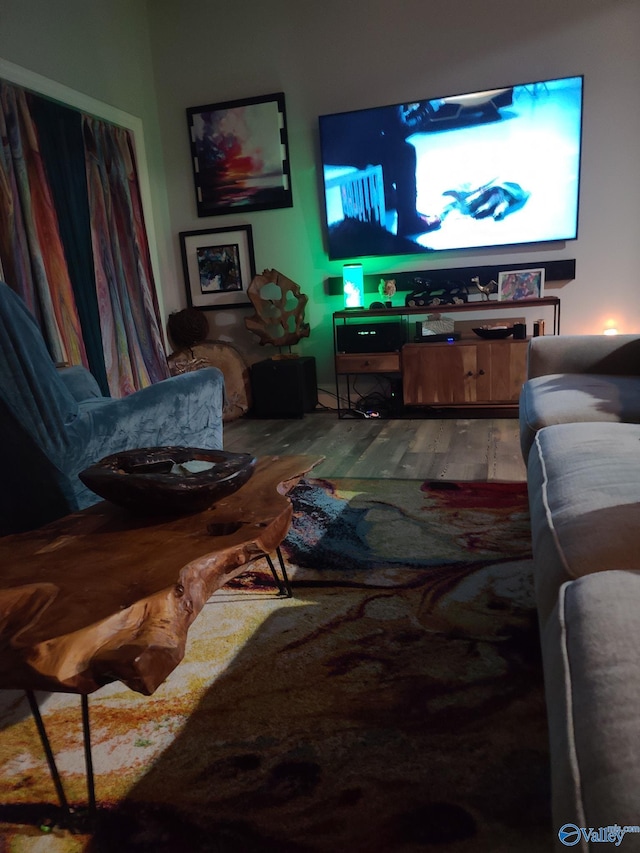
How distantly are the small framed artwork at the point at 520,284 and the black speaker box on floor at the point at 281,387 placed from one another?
4.78ft

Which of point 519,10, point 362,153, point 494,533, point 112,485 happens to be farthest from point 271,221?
point 112,485

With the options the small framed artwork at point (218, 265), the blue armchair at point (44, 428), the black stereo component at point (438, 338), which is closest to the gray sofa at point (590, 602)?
the blue armchair at point (44, 428)

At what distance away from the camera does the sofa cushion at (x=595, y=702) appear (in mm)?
533

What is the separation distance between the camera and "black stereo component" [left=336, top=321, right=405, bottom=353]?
3996 millimetres

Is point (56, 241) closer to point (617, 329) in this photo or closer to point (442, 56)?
point (442, 56)

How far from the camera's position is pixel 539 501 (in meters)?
1.27

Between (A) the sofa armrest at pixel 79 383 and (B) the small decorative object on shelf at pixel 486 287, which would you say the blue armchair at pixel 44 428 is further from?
(B) the small decorative object on shelf at pixel 486 287

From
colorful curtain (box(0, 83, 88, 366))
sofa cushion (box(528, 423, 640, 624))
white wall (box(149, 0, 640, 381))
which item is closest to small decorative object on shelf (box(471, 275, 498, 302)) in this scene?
white wall (box(149, 0, 640, 381))

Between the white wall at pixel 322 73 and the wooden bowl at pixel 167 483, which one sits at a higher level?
the white wall at pixel 322 73

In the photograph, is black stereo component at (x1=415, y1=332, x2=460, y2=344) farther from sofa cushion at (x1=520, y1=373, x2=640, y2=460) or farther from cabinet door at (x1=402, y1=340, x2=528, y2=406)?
sofa cushion at (x1=520, y1=373, x2=640, y2=460)

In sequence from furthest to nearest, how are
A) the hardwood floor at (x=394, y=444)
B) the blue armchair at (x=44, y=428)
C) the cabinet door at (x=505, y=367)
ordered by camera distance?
the cabinet door at (x=505, y=367), the hardwood floor at (x=394, y=444), the blue armchair at (x=44, y=428)

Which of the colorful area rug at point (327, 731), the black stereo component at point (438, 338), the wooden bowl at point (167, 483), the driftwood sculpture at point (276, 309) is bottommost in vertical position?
the colorful area rug at point (327, 731)

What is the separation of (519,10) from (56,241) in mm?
3232

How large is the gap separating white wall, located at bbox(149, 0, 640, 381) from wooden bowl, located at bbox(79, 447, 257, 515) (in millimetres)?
3182
